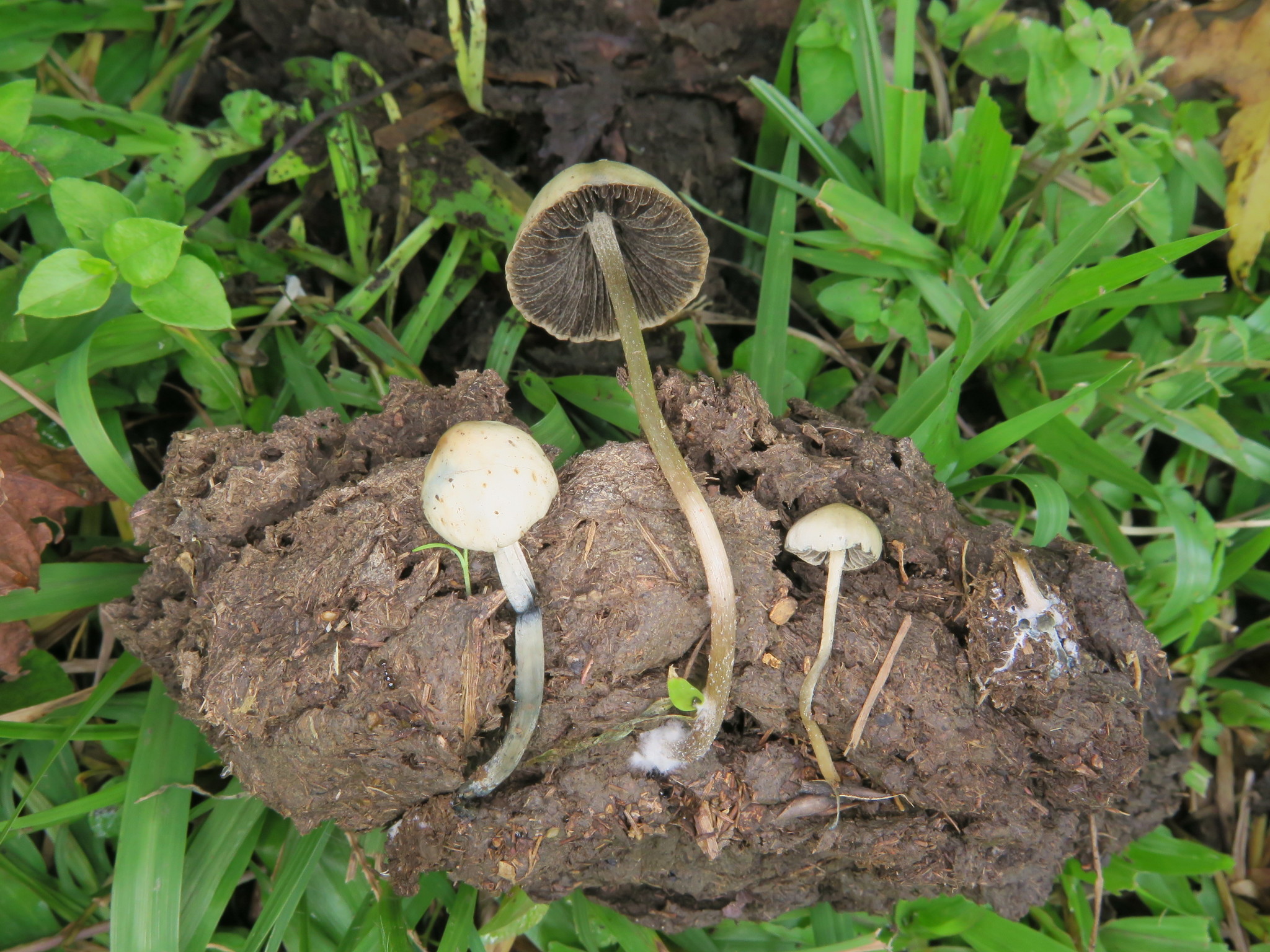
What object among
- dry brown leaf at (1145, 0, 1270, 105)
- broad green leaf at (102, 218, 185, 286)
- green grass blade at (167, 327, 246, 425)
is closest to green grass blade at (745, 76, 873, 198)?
dry brown leaf at (1145, 0, 1270, 105)

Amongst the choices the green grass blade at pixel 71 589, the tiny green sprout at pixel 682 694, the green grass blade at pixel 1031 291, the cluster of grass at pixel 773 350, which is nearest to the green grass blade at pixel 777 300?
the cluster of grass at pixel 773 350

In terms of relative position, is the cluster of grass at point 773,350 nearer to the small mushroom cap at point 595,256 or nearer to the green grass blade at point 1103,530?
the green grass blade at point 1103,530

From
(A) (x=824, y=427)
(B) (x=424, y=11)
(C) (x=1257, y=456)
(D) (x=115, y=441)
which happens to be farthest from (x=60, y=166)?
(C) (x=1257, y=456)

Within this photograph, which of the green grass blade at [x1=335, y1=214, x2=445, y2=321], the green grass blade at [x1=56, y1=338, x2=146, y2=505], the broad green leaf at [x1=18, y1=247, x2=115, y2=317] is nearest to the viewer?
the broad green leaf at [x1=18, y1=247, x2=115, y2=317]

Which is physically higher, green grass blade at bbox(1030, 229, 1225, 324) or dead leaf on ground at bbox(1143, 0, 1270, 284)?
dead leaf on ground at bbox(1143, 0, 1270, 284)

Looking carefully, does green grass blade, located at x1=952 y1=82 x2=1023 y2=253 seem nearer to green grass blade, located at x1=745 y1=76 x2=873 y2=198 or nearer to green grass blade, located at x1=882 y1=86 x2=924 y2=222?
green grass blade, located at x1=882 y1=86 x2=924 y2=222

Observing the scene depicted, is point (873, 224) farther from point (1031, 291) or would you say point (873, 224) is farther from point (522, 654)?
point (522, 654)
